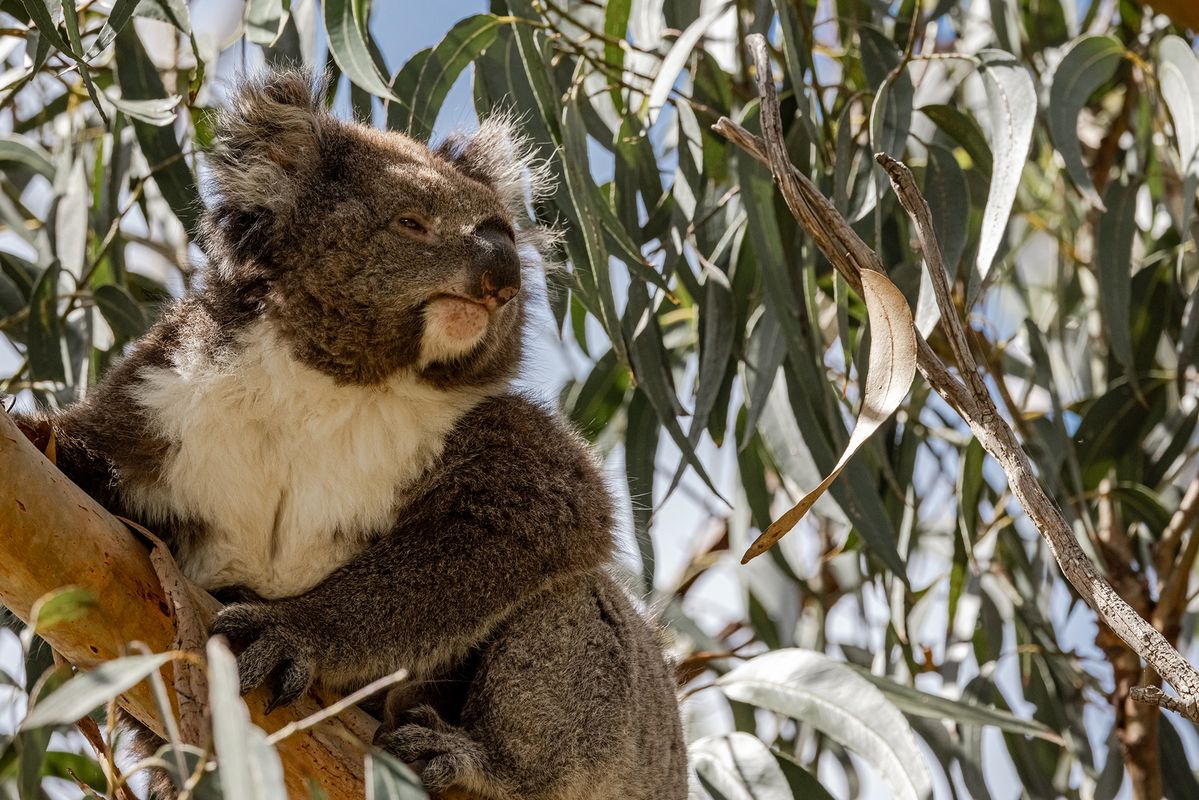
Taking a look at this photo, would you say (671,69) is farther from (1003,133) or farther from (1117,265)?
(1117,265)

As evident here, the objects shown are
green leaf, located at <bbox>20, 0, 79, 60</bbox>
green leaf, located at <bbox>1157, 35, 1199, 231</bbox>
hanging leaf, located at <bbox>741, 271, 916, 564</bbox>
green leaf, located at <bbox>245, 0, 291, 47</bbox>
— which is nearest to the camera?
hanging leaf, located at <bbox>741, 271, 916, 564</bbox>

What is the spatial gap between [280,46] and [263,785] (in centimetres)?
240

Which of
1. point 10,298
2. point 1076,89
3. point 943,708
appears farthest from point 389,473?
point 1076,89

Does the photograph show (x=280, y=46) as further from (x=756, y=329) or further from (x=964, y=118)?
(x=964, y=118)

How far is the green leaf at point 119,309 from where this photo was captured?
322 centimetres

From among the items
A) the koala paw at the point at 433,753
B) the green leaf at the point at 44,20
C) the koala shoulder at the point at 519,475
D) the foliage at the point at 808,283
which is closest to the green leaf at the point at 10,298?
the foliage at the point at 808,283

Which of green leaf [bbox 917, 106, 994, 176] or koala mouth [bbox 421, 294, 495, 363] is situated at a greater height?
green leaf [bbox 917, 106, 994, 176]

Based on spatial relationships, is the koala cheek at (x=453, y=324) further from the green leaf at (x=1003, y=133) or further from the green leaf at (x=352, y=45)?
the green leaf at (x=1003, y=133)

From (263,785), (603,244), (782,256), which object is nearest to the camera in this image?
(263,785)

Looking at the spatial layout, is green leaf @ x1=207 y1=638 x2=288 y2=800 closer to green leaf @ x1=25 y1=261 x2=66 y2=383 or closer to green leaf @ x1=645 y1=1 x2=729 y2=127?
green leaf @ x1=645 y1=1 x2=729 y2=127

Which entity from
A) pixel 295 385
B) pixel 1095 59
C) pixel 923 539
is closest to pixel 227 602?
pixel 295 385

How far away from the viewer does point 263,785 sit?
1346 millimetres

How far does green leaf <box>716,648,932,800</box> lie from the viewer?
2627 mm

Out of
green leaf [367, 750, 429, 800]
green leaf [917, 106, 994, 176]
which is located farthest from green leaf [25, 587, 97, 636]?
green leaf [917, 106, 994, 176]
